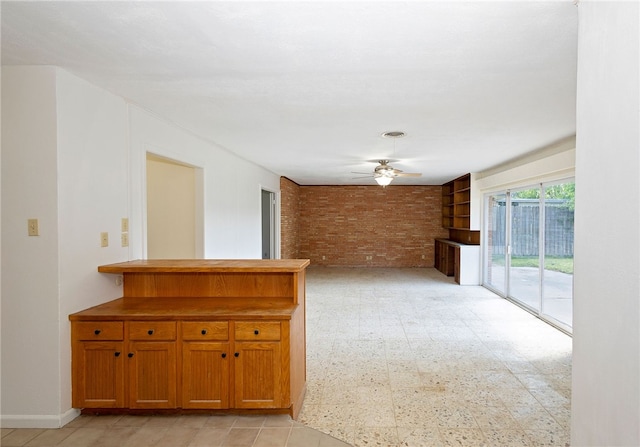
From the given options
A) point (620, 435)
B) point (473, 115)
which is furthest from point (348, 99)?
point (620, 435)

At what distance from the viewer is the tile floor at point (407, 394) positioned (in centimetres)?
260

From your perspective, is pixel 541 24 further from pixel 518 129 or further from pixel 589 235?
pixel 518 129

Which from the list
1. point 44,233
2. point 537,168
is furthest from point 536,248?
point 44,233

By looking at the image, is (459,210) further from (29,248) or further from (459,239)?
(29,248)

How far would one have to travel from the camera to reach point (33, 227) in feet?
8.66

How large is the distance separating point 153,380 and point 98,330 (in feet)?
1.69

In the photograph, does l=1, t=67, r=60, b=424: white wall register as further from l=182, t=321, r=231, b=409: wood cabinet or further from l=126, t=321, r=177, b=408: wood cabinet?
l=182, t=321, r=231, b=409: wood cabinet

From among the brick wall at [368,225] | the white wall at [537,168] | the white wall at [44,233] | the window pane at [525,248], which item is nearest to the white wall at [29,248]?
the white wall at [44,233]

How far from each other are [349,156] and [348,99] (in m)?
2.92

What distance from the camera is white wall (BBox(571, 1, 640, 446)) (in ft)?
4.19

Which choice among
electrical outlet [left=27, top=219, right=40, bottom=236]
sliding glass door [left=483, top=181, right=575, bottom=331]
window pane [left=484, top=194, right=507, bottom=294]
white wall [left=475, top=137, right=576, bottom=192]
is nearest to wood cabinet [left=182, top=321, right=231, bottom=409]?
electrical outlet [left=27, top=219, right=40, bottom=236]

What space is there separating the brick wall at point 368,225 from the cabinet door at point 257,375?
8.52 m

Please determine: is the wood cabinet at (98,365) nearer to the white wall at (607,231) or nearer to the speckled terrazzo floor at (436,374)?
the speckled terrazzo floor at (436,374)

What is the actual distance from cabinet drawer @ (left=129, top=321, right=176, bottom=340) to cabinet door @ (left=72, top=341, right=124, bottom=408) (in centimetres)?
13
